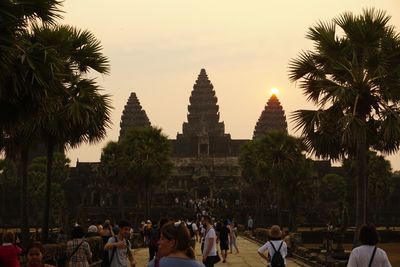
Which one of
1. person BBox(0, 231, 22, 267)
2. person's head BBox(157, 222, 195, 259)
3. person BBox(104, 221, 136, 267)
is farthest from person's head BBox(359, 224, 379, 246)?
person BBox(0, 231, 22, 267)

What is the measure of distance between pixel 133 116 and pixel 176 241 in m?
136

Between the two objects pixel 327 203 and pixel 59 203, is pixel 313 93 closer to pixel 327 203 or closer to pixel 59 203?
pixel 59 203

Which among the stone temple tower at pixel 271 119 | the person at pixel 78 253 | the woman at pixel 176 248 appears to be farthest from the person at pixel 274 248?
the stone temple tower at pixel 271 119

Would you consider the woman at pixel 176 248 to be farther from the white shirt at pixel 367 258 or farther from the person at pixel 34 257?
the white shirt at pixel 367 258

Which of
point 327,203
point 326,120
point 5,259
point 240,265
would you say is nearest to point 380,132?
point 326,120

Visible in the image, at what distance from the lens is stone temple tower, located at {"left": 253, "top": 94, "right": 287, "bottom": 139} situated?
153 metres

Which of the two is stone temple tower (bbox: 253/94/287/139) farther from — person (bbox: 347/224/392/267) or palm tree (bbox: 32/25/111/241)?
person (bbox: 347/224/392/267)

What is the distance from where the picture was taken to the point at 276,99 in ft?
526

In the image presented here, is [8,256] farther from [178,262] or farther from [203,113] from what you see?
→ [203,113]

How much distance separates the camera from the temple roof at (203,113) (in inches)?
5605

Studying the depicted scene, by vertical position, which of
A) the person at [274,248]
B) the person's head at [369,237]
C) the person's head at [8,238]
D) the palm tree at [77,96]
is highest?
the palm tree at [77,96]

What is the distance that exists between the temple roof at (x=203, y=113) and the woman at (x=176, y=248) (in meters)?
134

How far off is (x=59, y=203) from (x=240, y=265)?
59065 millimetres

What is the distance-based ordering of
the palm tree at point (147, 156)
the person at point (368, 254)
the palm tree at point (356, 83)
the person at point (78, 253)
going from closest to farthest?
1. the person at point (368, 254)
2. the person at point (78, 253)
3. the palm tree at point (356, 83)
4. the palm tree at point (147, 156)
